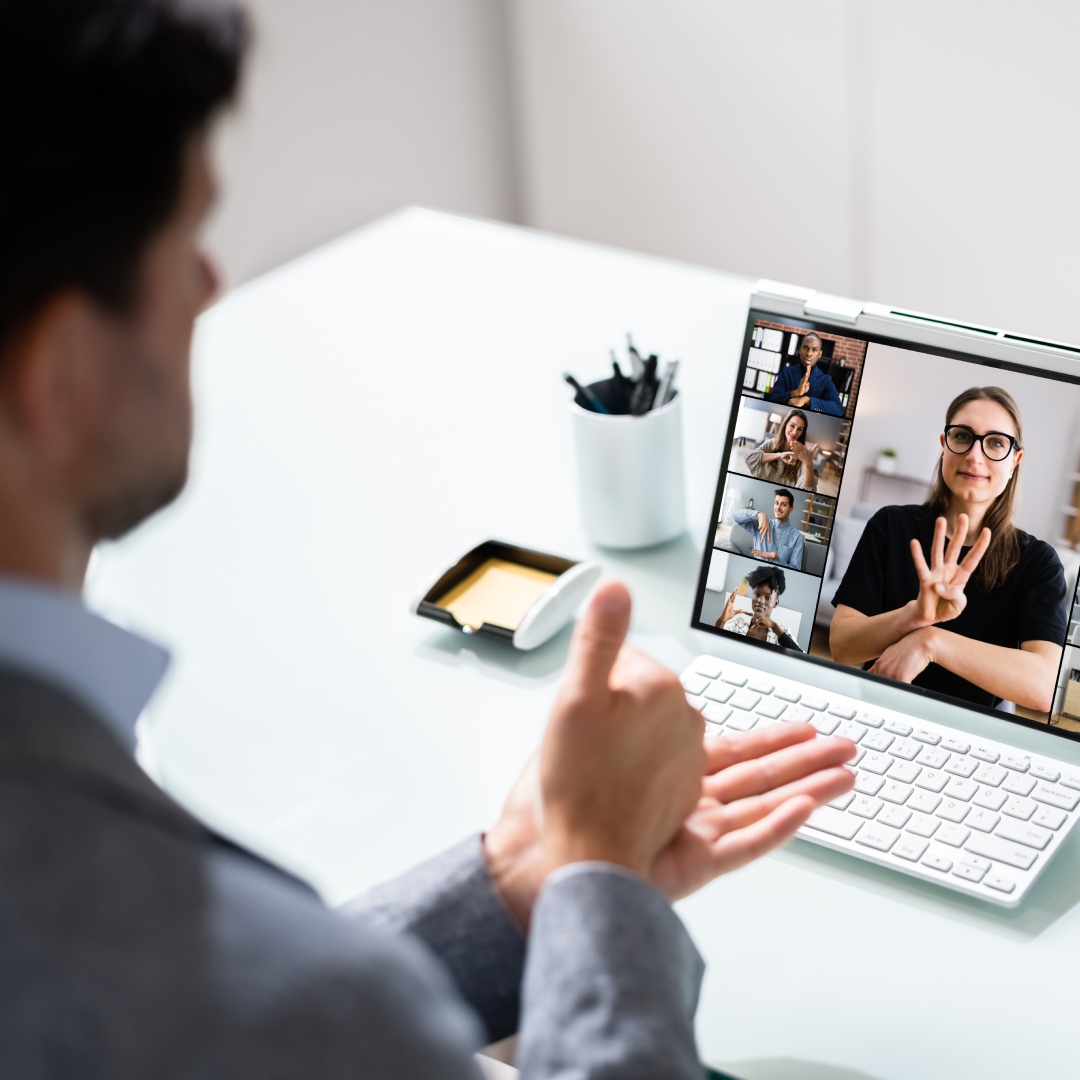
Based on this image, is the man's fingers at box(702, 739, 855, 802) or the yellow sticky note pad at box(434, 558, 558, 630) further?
the yellow sticky note pad at box(434, 558, 558, 630)

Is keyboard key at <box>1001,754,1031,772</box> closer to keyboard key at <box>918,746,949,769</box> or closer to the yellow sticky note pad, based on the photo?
keyboard key at <box>918,746,949,769</box>

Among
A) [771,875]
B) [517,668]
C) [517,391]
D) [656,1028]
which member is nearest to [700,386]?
[517,391]

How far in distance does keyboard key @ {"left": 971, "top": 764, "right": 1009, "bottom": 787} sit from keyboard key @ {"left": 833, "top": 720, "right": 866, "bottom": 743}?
0.09 meters

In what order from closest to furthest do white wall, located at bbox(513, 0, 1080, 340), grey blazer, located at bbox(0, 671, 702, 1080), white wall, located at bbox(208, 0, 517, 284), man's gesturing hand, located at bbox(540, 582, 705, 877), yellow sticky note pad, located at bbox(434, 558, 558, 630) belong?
grey blazer, located at bbox(0, 671, 702, 1080) < man's gesturing hand, located at bbox(540, 582, 705, 877) < yellow sticky note pad, located at bbox(434, 558, 558, 630) < white wall, located at bbox(513, 0, 1080, 340) < white wall, located at bbox(208, 0, 517, 284)


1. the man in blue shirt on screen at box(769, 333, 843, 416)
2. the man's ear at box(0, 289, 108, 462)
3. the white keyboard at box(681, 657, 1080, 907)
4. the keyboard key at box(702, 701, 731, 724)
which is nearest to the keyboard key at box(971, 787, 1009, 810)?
the white keyboard at box(681, 657, 1080, 907)

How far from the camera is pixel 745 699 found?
1.05m

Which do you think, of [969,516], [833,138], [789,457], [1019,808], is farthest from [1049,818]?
[833,138]

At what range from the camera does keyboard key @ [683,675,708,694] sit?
1.06m

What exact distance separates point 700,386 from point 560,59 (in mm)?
2466

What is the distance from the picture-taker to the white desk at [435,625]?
810 mm

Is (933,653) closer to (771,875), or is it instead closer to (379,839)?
(771,875)

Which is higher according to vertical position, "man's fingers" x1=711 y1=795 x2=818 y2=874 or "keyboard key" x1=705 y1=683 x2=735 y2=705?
"man's fingers" x1=711 y1=795 x2=818 y2=874

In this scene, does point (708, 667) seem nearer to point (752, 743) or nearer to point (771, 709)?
point (771, 709)

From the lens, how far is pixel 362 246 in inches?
76.0
